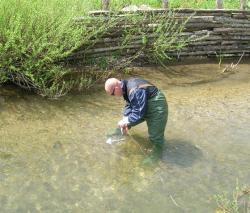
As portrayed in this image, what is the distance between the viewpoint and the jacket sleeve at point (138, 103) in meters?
6.30

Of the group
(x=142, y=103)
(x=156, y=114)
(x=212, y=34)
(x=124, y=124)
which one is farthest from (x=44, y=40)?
(x=212, y=34)

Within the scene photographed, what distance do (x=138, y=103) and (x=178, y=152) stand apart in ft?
3.13

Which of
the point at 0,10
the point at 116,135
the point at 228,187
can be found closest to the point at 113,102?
the point at 116,135

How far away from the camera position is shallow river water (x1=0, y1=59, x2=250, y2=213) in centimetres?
549

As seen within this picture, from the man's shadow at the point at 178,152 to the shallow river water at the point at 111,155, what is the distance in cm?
1

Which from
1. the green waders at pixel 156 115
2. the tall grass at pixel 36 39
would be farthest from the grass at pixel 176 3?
the green waders at pixel 156 115

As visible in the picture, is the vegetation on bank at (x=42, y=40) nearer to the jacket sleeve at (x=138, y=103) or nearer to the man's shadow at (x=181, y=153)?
the jacket sleeve at (x=138, y=103)

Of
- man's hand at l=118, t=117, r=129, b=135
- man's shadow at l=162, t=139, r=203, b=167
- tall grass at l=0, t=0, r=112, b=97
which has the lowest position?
man's shadow at l=162, t=139, r=203, b=167

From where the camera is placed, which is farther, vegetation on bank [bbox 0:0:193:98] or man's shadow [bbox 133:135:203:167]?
vegetation on bank [bbox 0:0:193:98]

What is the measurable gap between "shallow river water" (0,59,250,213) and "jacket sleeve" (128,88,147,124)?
1.91 feet

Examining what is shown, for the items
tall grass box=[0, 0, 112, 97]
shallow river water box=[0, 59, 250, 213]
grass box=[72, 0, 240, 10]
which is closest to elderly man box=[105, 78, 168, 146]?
shallow river water box=[0, 59, 250, 213]

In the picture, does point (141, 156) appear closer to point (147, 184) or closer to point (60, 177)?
point (147, 184)

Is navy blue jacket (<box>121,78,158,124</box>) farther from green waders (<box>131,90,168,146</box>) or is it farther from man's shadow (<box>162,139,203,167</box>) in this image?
man's shadow (<box>162,139,203,167</box>)

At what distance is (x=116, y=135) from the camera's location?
6977 millimetres
